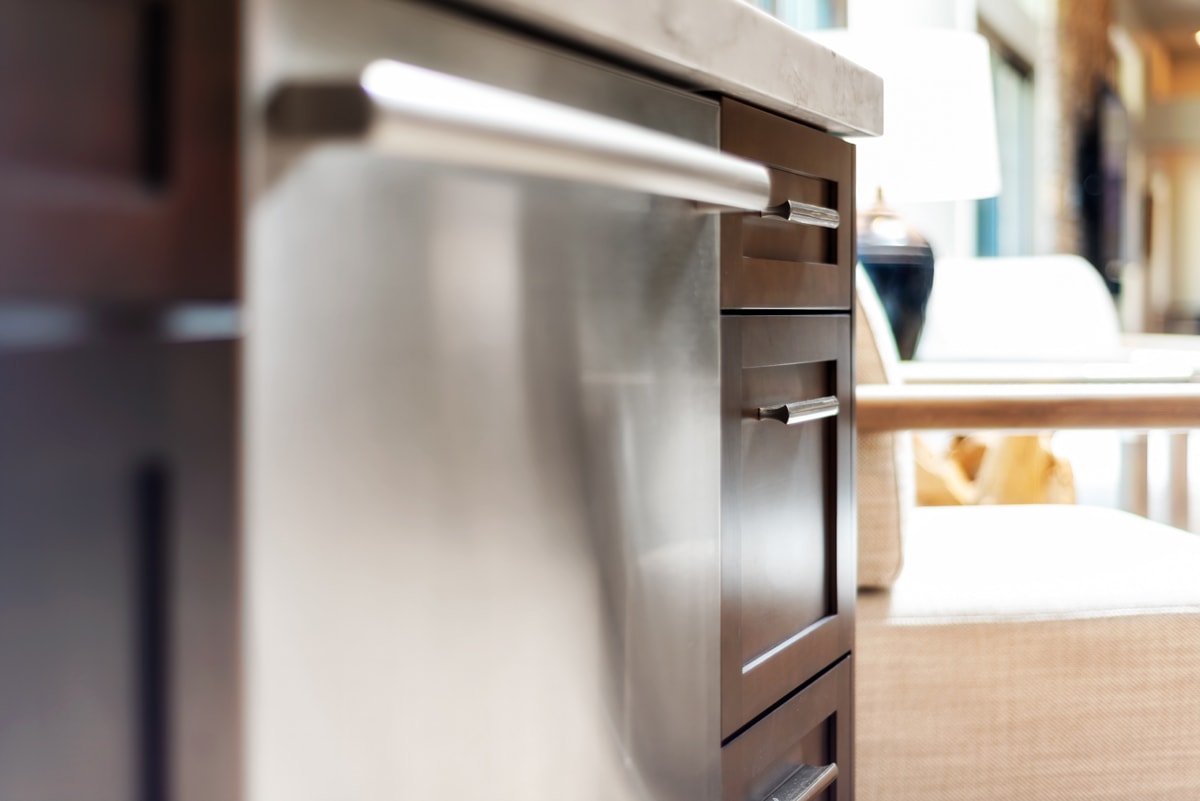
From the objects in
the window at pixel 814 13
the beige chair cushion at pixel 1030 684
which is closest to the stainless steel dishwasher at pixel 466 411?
the beige chair cushion at pixel 1030 684

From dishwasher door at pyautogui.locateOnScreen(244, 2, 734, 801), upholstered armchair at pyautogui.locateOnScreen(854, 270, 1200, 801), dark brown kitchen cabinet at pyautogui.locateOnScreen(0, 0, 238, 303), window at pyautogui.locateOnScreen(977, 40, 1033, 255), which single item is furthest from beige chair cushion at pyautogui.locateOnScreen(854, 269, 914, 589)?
window at pyautogui.locateOnScreen(977, 40, 1033, 255)

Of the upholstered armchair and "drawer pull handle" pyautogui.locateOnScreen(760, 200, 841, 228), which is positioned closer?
"drawer pull handle" pyautogui.locateOnScreen(760, 200, 841, 228)

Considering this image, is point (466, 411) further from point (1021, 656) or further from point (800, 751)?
point (1021, 656)

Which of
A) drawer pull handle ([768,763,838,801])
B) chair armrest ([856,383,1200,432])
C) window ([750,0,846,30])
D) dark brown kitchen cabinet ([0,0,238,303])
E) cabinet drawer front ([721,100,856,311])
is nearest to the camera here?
dark brown kitchen cabinet ([0,0,238,303])

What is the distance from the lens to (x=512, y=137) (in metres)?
0.47

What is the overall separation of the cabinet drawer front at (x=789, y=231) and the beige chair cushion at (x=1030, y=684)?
43cm

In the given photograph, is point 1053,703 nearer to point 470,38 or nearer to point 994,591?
point 994,591

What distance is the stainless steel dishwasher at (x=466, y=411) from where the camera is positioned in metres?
0.42

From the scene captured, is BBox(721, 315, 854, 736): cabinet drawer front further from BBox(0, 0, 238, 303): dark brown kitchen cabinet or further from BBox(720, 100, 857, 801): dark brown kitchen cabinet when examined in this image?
BBox(0, 0, 238, 303): dark brown kitchen cabinet

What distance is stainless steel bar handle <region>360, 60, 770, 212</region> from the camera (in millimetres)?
413

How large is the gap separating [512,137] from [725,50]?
1.04 feet

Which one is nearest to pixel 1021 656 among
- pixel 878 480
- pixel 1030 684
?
pixel 1030 684

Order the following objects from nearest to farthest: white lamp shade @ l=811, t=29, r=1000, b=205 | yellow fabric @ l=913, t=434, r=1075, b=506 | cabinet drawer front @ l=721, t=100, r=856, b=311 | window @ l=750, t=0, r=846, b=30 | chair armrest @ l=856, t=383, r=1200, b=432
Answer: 1. cabinet drawer front @ l=721, t=100, r=856, b=311
2. chair armrest @ l=856, t=383, r=1200, b=432
3. white lamp shade @ l=811, t=29, r=1000, b=205
4. yellow fabric @ l=913, t=434, r=1075, b=506
5. window @ l=750, t=0, r=846, b=30

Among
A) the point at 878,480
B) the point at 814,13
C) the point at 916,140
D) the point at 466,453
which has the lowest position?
the point at 878,480
